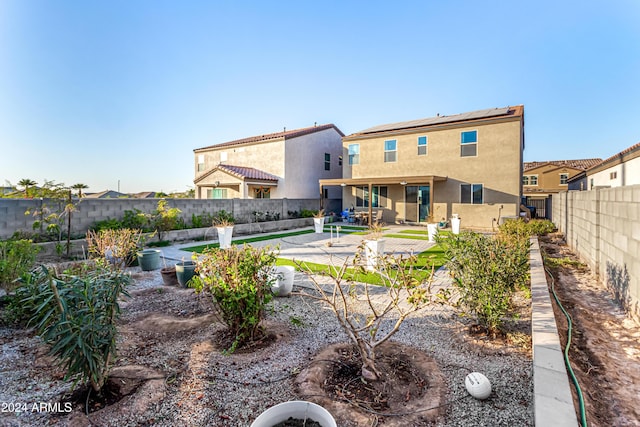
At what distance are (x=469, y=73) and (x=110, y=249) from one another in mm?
14598

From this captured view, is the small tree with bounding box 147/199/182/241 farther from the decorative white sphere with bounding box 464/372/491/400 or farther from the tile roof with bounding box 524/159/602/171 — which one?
the tile roof with bounding box 524/159/602/171

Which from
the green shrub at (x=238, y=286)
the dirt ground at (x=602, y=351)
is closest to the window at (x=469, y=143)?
the dirt ground at (x=602, y=351)

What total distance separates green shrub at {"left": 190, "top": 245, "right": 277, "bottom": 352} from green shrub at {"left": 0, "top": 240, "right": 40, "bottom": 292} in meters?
2.96

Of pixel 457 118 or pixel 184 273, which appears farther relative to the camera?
pixel 457 118

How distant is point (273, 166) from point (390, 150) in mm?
7872

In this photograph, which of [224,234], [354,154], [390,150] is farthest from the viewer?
[354,154]

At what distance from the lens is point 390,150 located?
763 inches

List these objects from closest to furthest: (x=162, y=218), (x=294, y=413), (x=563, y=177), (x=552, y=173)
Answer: (x=294, y=413) → (x=162, y=218) → (x=563, y=177) → (x=552, y=173)

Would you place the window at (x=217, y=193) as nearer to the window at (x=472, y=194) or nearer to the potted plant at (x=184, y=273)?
the window at (x=472, y=194)

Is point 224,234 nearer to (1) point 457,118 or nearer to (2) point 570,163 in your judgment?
(1) point 457,118

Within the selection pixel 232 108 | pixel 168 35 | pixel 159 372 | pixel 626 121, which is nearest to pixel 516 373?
pixel 159 372

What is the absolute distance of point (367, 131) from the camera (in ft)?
68.5

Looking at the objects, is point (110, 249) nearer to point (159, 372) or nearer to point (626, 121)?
point (159, 372)

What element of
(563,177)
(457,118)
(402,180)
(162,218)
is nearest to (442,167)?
(402,180)
